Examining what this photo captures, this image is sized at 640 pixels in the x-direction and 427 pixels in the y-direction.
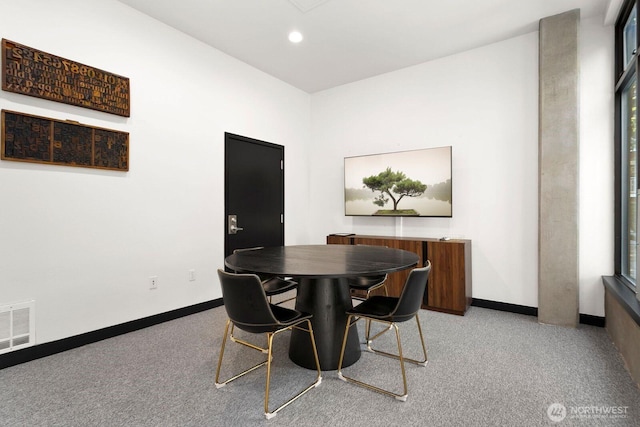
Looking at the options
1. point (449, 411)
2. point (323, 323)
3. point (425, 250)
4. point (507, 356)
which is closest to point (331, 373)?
point (323, 323)

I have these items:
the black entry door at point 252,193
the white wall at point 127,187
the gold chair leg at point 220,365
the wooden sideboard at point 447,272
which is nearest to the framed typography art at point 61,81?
the white wall at point 127,187

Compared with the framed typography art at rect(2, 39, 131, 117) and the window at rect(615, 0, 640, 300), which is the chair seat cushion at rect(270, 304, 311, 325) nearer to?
the framed typography art at rect(2, 39, 131, 117)

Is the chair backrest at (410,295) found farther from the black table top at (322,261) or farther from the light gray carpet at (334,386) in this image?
the light gray carpet at (334,386)

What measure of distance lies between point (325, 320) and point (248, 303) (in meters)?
0.77

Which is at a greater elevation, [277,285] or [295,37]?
[295,37]

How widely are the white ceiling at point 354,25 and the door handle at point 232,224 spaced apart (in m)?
2.17

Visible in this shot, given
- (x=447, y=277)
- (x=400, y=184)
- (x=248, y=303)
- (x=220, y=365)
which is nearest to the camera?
(x=248, y=303)

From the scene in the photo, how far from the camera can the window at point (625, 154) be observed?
118 inches

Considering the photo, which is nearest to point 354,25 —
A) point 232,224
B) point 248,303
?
point 232,224

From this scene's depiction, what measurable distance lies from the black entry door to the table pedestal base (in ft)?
7.07

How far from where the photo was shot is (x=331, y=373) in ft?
7.86

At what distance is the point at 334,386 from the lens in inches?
87.5

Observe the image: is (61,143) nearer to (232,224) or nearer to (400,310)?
Result: (232,224)

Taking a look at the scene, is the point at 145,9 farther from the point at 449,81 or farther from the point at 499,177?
the point at 499,177
